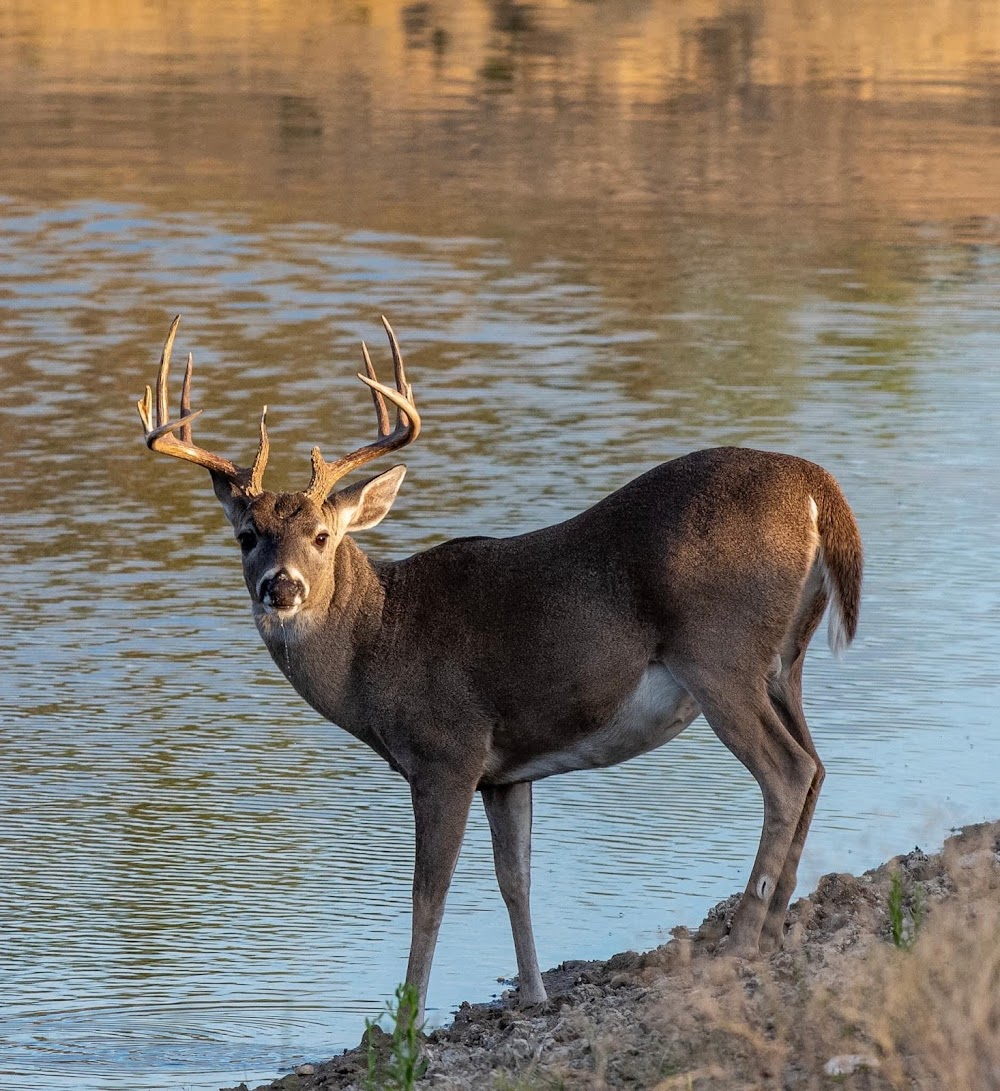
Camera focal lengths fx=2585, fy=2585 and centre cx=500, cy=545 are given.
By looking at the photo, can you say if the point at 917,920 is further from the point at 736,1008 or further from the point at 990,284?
the point at 990,284

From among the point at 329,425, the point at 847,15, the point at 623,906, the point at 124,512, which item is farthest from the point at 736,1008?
the point at 847,15

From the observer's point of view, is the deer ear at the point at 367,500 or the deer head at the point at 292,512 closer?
the deer head at the point at 292,512

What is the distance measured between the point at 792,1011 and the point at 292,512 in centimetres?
239

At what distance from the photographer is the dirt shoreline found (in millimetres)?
5480

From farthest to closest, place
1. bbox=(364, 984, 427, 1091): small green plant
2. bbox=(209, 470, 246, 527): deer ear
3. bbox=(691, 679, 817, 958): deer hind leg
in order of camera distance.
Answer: bbox=(209, 470, 246, 527): deer ear → bbox=(691, 679, 817, 958): deer hind leg → bbox=(364, 984, 427, 1091): small green plant

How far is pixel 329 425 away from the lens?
14.8m

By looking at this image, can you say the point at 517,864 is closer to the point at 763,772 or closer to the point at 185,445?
the point at 763,772

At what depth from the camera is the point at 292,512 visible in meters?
7.71

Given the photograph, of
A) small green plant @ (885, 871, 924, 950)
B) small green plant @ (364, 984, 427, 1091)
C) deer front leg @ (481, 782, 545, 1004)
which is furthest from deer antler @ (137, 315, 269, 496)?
small green plant @ (885, 871, 924, 950)

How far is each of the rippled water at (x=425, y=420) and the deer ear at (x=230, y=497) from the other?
4.21 feet

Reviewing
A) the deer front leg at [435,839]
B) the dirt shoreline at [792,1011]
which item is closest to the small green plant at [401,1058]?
the dirt shoreline at [792,1011]

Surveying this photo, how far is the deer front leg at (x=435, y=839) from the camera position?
24.5 ft

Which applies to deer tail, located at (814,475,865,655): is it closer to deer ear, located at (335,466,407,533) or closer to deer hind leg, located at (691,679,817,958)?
deer hind leg, located at (691,679,817,958)

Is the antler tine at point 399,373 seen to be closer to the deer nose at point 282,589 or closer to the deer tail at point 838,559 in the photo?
the deer nose at point 282,589
